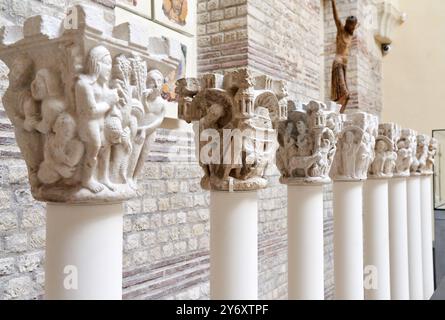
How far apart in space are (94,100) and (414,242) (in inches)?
218

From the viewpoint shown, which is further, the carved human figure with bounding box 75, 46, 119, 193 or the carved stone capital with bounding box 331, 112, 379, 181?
the carved stone capital with bounding box 331, 112, 379, 181

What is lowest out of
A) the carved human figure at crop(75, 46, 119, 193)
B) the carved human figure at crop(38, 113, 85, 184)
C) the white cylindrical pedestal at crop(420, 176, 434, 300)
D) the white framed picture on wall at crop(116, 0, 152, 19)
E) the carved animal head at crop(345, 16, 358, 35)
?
the white cylindrical pedestal at crop(420, 176, 434, 300)

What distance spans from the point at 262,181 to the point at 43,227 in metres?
1.56

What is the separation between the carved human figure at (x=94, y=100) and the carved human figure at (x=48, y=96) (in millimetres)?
97

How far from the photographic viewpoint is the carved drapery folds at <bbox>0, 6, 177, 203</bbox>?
1583mm

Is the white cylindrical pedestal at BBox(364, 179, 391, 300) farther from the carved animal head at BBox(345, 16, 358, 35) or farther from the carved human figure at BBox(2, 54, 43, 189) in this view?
the carved animal head at BBox(345, 16, 358, 35)

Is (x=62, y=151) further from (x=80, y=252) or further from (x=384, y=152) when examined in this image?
(x=384, y=152)

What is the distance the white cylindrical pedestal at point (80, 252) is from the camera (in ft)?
5.56

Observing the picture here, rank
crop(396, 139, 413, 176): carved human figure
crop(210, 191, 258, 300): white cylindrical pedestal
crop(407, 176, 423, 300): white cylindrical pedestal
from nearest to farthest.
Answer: crop(210, 191, 258, 300): white cylindrical pedestal → crop(396, 139, 413, 176): carved human figure → crop(407, 176, 423, 300): white cylindrical pedestal

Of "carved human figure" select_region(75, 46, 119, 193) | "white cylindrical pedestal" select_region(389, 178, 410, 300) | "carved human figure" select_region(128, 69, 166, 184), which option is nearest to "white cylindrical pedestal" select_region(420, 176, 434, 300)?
"white cylindrical pedestal" select_region(389, 178, 410, 300)
